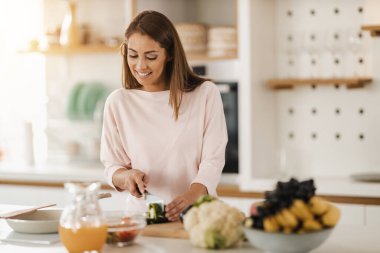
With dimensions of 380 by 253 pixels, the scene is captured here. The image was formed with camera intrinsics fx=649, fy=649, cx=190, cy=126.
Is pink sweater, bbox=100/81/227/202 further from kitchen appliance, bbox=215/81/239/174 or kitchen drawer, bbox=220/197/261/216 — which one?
kitchen appliance, bbox=215/81/239/174

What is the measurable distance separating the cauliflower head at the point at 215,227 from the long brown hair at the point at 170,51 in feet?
2.46

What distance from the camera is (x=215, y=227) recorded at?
1.66 meters

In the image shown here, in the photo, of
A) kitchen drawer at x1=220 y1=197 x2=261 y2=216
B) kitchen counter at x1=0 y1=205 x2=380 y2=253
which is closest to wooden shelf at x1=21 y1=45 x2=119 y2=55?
kitchen drawer at x1=220 y1=197 x2=261 y2=216

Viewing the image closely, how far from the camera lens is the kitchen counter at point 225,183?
11.2ft

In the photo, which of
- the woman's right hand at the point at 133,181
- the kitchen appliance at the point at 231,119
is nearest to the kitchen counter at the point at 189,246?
the woman's right hand at the point at 133,181

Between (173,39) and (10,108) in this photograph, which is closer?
(173,39)

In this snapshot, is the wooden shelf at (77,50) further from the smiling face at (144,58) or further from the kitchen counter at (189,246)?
the kitchen counter at (189,246)

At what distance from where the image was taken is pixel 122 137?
2.47 meters

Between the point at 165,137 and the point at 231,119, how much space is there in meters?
1.54

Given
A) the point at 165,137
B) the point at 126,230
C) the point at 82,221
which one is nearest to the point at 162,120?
the point at 165,137

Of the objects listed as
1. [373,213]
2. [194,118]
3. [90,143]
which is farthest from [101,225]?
[90,143]

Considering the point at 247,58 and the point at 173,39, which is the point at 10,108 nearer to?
the point at 247,58

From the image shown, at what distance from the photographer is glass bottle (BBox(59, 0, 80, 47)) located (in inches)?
175

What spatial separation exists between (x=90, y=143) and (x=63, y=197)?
0.59 meters
